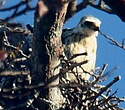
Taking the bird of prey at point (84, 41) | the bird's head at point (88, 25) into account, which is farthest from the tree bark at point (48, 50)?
the bird's head at point (88, 25)

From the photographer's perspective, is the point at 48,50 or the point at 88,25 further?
the point at 88,25

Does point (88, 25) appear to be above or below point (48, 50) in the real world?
below

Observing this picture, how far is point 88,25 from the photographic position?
561 cm

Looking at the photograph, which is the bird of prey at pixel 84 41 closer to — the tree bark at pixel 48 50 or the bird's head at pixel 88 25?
the bird's head at pixel 88 25

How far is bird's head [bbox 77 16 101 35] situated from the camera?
18.0 feet

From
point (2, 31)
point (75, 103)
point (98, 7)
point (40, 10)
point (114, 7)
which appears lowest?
point (75, 103)

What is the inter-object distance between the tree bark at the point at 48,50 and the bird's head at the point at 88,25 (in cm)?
174

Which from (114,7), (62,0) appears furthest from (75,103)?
(62,0)

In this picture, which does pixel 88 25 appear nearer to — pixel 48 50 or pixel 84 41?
pixel 84 41

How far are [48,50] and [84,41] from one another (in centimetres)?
238

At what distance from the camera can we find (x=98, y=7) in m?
2.44

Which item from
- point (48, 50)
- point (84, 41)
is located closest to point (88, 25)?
point (84, 41)

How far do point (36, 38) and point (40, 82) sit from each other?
60 centimetres

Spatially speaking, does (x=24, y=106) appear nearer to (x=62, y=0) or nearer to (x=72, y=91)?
(x=72, y=91)
